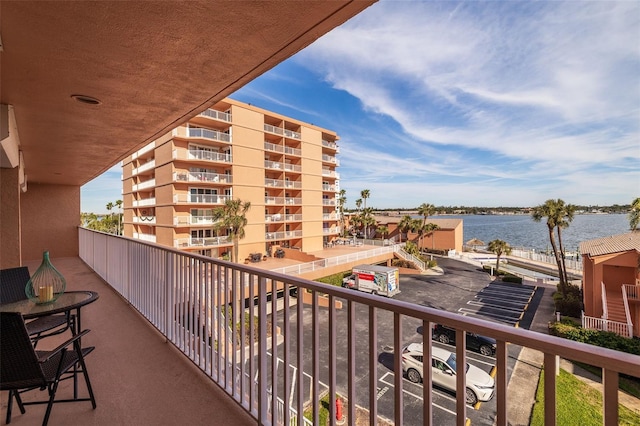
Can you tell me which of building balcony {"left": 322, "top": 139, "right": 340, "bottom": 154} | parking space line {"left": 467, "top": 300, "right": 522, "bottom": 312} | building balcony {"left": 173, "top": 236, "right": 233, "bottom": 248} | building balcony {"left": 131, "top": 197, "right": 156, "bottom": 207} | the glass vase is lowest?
parking space line {"left": 467, "top": 300, "right": 522, "bottom": 312}

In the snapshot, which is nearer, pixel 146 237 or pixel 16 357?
pixel 16 357

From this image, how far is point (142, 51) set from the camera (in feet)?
5.82

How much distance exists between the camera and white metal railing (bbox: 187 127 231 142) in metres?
19.0

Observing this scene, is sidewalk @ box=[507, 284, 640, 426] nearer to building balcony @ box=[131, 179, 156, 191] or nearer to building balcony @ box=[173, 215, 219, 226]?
building balcony @ box=[173, 215, 219, 226]

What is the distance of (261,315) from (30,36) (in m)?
2.08

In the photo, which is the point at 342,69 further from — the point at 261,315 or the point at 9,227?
the point at 261,315

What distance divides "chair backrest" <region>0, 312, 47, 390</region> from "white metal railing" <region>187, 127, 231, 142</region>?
19.6 m

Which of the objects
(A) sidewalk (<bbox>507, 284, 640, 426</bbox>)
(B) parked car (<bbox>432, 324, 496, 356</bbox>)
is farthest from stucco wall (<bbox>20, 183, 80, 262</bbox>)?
(A) sidewalk (<bbox>507, 284, 640, 426</bbox>)

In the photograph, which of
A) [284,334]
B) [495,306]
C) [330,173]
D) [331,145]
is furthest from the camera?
[330,173]

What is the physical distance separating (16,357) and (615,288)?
17011 millimetres

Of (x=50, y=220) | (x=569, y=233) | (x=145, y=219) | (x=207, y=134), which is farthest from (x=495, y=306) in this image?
(x=569, y=233)

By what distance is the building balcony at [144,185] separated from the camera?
2111 cm

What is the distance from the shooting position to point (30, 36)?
1590mm

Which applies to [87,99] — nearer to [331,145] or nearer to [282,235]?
[282,235]
